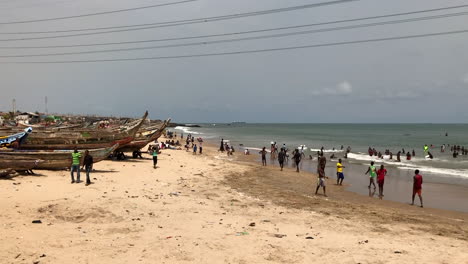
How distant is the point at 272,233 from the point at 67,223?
615 cm

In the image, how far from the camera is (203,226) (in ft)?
36.4

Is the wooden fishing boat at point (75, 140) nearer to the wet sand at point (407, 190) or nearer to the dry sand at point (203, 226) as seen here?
the dry sand at point (203, 226)

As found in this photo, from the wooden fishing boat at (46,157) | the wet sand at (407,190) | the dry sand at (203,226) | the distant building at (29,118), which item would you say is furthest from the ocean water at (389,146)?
the distant building at (29,118)

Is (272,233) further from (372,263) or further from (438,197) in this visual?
(438,197)

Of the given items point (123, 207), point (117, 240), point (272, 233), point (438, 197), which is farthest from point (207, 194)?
point (438, 197)

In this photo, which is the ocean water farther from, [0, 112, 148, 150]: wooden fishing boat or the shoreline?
[0, 112, 148, 150]: wooden fishing boat

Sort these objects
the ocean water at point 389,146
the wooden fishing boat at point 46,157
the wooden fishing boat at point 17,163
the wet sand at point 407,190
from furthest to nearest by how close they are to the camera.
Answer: the ocean water at point 389,146 → the wet sand at point 407,190 → the wooden fishing boat at point 46,157 → the wooden fishing boat at point 17,163

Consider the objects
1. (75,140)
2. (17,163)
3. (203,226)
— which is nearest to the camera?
(203,226)

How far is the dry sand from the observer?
862 cm

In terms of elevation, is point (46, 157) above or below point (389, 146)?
above

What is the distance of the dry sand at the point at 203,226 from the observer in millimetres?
8625

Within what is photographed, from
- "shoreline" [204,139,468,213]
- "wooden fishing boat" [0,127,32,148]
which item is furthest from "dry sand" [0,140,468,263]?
"wooden fishing boat" [0,127,32,148]

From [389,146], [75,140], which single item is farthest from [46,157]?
[389,146]

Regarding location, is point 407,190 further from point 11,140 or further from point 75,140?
point 11,140
